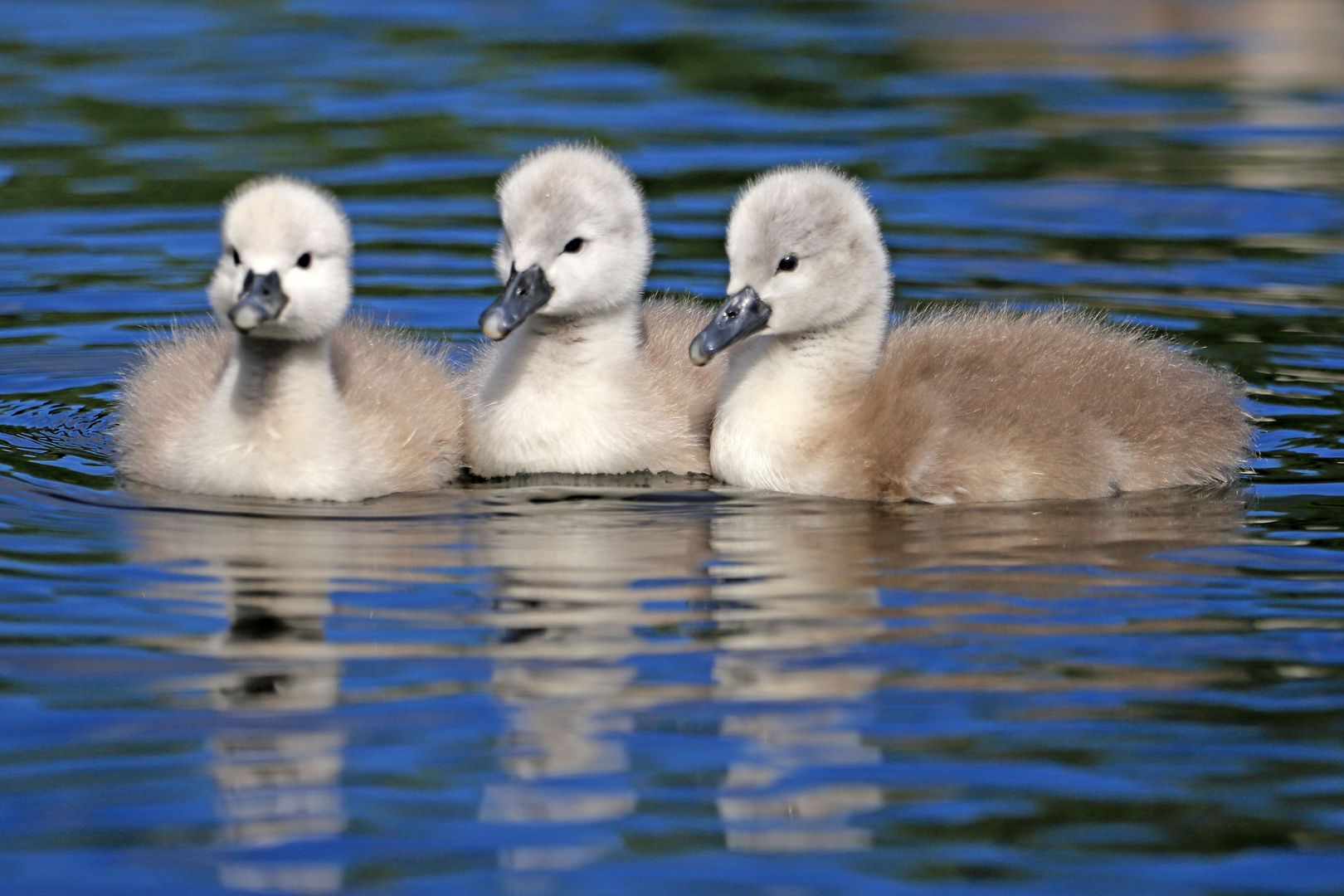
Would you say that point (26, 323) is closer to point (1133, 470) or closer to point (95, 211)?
point (95, 211)

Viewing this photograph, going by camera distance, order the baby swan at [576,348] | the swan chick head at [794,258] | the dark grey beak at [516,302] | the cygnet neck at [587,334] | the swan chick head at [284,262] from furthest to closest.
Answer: the cygnet neck at [587,334], the baby swan at [576,348], the swan chick head at [794,258], the dark grey beak at [516,302], the swan chick head at [284,262]

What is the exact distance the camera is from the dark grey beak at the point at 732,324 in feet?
22.7

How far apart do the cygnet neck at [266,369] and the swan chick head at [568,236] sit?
0.64m

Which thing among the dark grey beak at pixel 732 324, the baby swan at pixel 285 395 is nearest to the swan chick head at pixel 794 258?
the dark grey beak at pixel 732 324

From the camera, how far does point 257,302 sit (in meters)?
6.48

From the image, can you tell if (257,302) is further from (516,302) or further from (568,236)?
(568,236)

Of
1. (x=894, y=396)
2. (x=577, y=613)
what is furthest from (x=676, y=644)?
(x=894, y=396)

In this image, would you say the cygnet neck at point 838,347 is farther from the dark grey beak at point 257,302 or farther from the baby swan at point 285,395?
the dark grey beak at point 257,302

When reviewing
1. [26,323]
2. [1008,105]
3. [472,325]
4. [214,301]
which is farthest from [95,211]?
[1008,105]

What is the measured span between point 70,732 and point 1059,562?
2798 mm

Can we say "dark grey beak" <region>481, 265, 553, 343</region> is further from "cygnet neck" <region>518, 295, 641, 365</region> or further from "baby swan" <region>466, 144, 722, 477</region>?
"cygnet neck" <region>518, 295, 641, 365</region>

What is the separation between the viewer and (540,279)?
7160 millimetres

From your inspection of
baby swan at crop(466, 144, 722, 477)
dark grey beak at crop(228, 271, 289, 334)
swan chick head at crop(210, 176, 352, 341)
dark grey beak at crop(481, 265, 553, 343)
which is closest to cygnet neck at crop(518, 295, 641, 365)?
baby swan at crop(466, 144, 722, 477)

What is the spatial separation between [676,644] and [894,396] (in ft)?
6.24
